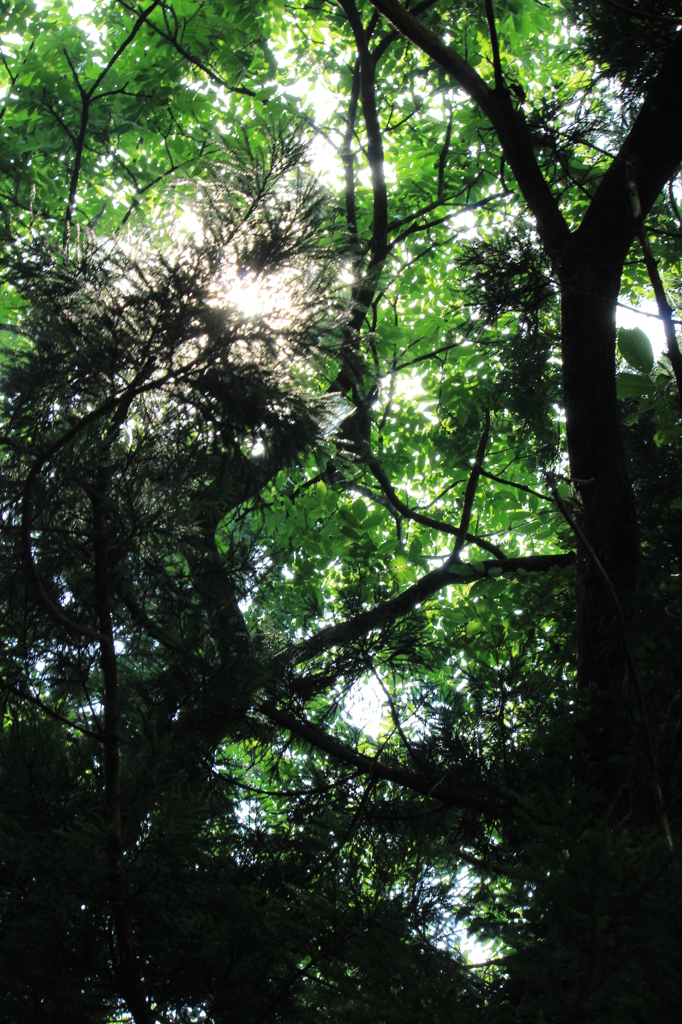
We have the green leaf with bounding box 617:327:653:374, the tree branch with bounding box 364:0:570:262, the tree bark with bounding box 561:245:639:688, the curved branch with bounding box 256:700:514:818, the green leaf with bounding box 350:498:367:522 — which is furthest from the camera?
the green leaf with bounding box 350:498:367:522

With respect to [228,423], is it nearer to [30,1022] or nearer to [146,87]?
[30,1022]

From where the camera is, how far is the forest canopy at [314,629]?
1.52 metres

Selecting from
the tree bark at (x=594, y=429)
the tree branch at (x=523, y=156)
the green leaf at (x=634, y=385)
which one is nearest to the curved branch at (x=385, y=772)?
the tree bark at (x=594, y=429)

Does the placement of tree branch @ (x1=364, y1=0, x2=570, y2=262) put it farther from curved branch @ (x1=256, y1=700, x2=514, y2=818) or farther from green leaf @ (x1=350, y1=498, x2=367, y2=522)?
green leaf @ (x1=350, y1=498, x2=367, y2=522)

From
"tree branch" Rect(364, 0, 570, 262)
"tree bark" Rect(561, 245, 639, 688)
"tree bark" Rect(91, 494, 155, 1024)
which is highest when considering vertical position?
"tree branch" Rect(364, 0, 570, 262)

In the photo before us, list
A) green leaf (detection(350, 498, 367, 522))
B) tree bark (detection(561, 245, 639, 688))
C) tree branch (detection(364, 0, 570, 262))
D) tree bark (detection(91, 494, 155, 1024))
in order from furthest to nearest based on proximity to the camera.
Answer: green leaf (detection(350, 498, 367, 522)) → tree branch (detection(364, 0, 570, 262)) → tree bark (detection(561, 245, 639, 688)) → tree bark (detection(91, 494, 155, 1024))

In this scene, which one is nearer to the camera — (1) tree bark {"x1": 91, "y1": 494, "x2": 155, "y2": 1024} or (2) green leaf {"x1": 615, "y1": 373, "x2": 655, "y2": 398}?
(1) tree bark {"x1": 91, "y1": 494, "x2": 155, "y2": 1024}

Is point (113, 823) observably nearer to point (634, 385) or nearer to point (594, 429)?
point (594, 429)

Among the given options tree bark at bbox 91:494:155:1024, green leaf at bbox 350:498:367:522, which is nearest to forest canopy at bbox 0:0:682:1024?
tree bark at bbox 91:494:155:1024

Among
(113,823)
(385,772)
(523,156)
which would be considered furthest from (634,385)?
(113,823)

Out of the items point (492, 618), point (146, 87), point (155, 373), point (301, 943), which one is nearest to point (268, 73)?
point (146, 87)

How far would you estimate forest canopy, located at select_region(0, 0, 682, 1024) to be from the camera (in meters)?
1.52

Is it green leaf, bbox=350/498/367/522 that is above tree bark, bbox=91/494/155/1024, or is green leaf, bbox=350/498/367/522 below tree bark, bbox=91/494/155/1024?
above

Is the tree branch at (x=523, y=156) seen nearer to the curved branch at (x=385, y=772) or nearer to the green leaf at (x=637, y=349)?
the green leaf at (x=637, y=349)
